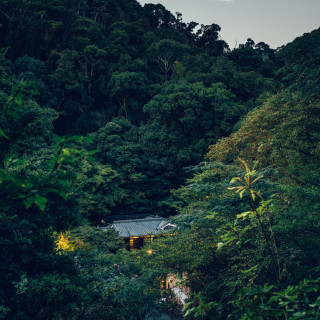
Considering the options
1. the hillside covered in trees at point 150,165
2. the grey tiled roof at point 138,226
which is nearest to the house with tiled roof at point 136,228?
the grey tiled roof at point 138,226

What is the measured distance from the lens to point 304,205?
548 cm

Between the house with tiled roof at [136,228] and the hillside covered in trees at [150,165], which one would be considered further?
the house with tiled roof at [136,228]

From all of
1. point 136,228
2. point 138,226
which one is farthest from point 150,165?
point 136,228

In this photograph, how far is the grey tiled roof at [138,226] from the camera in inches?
709

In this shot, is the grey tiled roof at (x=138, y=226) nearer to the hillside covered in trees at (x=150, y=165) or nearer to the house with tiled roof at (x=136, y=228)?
the house with tiled roof at (x=136, y=228)

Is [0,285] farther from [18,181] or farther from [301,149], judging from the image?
[301,149]

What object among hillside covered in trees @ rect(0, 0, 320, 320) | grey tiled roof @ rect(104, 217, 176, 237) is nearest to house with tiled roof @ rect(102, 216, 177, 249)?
grey tiled roof @ rect(104, 217, 176, 237)

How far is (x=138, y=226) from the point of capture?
61.3 feet

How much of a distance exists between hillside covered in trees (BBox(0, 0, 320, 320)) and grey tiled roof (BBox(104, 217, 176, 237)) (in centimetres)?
164

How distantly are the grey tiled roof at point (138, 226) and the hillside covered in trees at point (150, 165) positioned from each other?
164 centimetres

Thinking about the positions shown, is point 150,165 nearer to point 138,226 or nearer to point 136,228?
point 138,226

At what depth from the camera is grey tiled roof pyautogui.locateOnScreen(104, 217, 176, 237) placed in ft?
59.1

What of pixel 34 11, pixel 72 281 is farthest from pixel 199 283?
pixel 34 11

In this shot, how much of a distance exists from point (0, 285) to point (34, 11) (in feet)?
85.7
